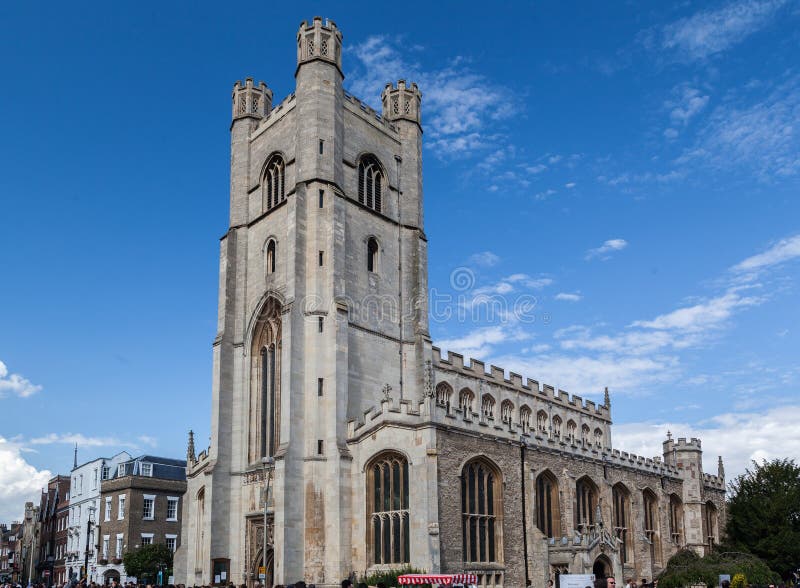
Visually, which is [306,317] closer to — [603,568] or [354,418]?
[354,418]

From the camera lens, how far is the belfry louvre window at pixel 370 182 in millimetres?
43469

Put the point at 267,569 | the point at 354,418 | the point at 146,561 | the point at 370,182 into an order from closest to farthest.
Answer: the point at 267,569 → the point at 354,418 → the point at 370,182 → the point at 146,561

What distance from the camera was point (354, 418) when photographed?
37469mm

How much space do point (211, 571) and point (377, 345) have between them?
521 inches

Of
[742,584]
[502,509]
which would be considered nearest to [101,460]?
[502,509]

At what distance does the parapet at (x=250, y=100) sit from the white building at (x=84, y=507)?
97.5 feet

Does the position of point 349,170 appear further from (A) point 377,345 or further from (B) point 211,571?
(B) point 211,571

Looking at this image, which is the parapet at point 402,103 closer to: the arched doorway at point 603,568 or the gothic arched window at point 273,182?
the gothic arched window at point 273,182

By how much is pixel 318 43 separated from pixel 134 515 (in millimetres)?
Result: 33913

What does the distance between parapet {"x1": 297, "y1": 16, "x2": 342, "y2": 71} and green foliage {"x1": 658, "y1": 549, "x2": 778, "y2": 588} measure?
3146 centimetres

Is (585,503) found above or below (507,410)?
below

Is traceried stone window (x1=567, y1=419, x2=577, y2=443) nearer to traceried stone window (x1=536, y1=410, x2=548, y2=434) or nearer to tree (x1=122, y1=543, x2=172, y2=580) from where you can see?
traceried stone window (x1=536, y1=410, x2=548, y2=434)

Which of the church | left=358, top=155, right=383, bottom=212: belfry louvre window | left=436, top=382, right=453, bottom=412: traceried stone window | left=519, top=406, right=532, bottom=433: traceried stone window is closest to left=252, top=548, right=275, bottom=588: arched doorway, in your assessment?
the church

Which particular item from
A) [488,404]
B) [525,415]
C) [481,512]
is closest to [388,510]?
[481,512]
